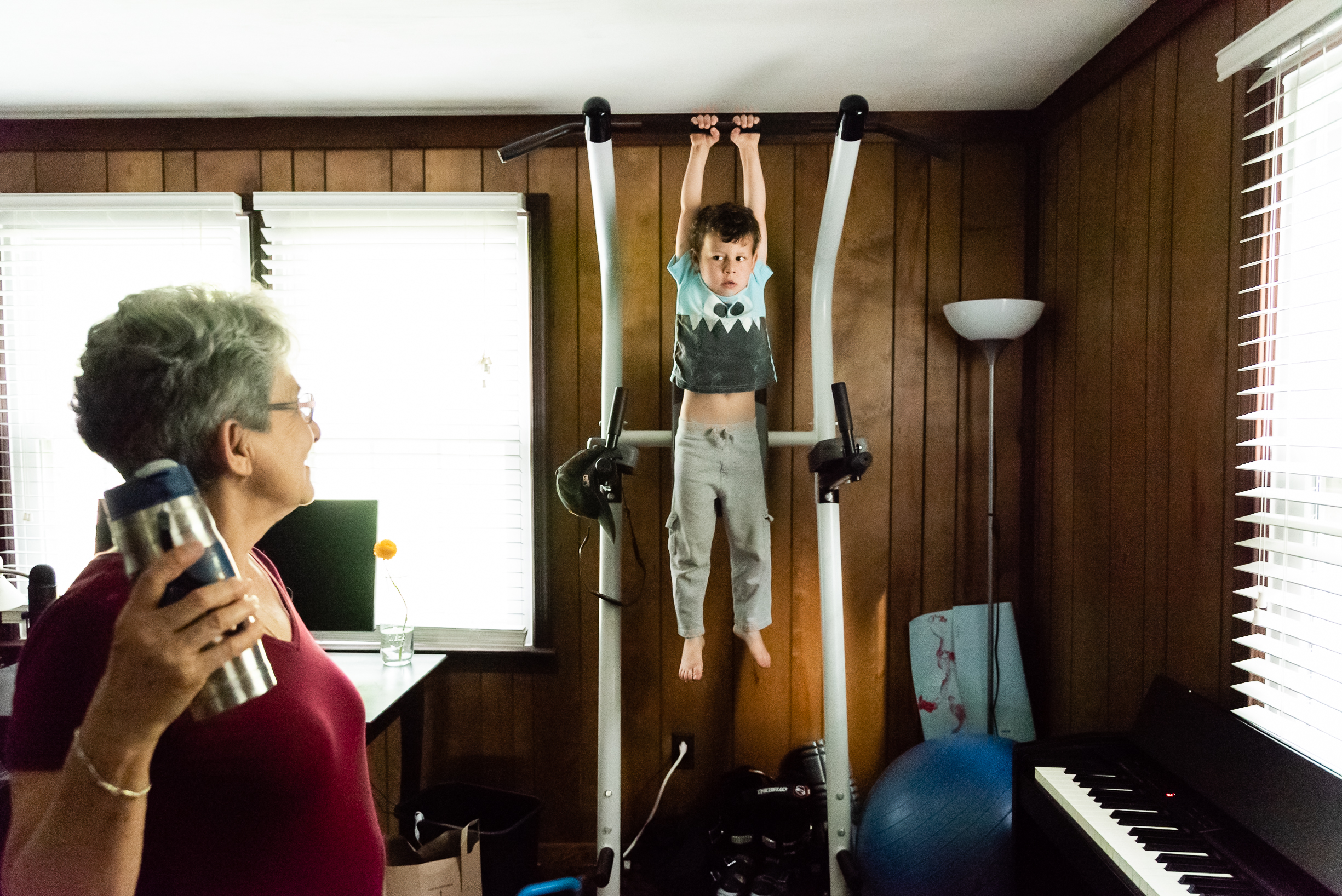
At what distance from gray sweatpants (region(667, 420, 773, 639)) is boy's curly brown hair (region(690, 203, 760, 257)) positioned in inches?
18.2

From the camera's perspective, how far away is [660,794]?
85.0 inches

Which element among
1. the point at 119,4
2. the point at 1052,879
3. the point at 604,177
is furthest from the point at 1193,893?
the point at 119,4

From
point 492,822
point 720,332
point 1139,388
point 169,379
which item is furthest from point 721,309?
point 492,822

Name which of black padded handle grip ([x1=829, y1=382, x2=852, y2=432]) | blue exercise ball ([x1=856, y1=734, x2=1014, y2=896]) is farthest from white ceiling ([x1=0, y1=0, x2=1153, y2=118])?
blue exercise ball ([x1=856, y1=734, x2=1014, y2=896])

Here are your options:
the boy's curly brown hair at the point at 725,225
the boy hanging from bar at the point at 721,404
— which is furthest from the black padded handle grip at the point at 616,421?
the boy's curly brown hair at the point at 725,225

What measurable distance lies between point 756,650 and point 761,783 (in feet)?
1.60

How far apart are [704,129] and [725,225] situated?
0.22 metres

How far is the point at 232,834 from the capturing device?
78cm

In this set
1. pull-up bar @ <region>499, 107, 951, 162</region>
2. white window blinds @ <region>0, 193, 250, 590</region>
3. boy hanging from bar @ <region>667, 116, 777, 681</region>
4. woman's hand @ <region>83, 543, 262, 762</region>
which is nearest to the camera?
woman's hand @ <region>83, 543, 262, 762</region>

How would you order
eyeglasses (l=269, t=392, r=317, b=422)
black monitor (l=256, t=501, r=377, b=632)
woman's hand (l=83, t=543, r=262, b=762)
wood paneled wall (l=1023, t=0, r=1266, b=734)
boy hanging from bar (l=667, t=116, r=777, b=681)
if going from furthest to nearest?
black monitor (l=256, t=501, r=377, b=632)
boy hanging from bar (l=667, t=116, r=777, b=681)
wood paneled wall (l=1023, t=0, r=1266, b=734)
eyeglasses (l=269, t=392, r=317, b=422)
woman's hand (l=83, t=543, r=262, b=762)

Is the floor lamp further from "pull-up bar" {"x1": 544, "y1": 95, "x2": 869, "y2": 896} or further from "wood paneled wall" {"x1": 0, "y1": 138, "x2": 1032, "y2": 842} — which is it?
"pull-up bar" {"x1": 544, "y1": 95, "x2": 869, "y2": 896}

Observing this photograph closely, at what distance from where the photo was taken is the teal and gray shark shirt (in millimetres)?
1749

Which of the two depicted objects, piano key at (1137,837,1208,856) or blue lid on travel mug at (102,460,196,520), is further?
piano key at (1137,837,1208,856)

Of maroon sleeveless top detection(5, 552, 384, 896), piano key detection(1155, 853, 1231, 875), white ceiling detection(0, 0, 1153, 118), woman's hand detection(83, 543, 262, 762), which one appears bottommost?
piano key detection(1155, 853, 1231, 875)
